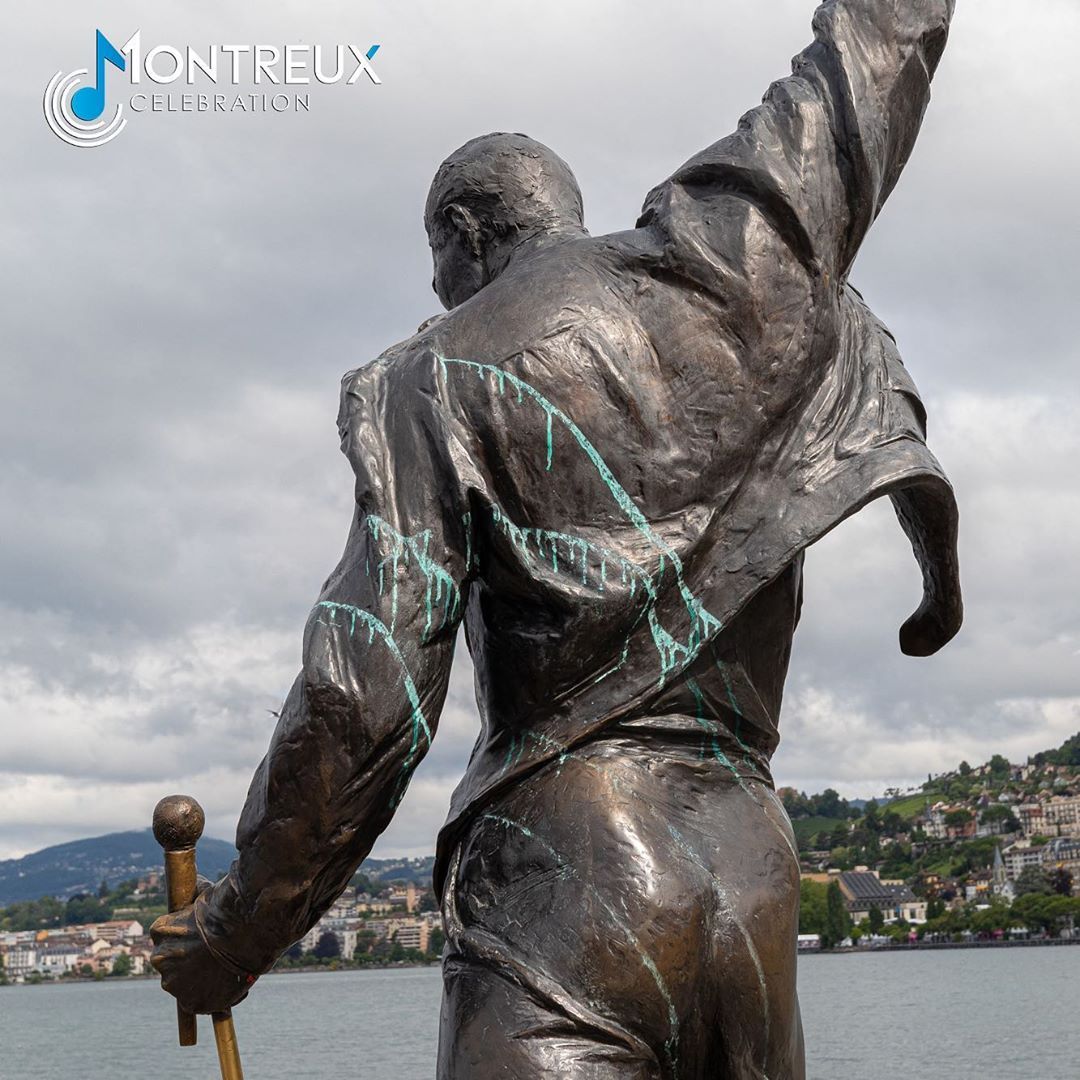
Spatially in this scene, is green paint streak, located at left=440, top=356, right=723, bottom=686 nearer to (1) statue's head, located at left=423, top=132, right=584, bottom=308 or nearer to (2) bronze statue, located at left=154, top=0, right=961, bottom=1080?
(2) bronze statue, located at left=154, top=0, right=961, bottom=1080

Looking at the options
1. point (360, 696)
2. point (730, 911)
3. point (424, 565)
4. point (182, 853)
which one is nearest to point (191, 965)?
point (182, 853)

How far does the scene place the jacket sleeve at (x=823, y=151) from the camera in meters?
3.98

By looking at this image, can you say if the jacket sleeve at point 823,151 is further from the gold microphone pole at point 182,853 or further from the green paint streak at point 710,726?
the gold microphone pole at point 182,853

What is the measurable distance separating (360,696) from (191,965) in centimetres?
75

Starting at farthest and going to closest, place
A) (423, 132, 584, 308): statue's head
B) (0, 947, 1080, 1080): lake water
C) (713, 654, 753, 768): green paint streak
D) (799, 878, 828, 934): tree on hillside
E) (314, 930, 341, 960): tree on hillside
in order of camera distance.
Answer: (314, 930, 341, 960): tree on hillside
(799, 878, 828, 934): tree on hillside
(0, 947, 1080, 1080): lake water
(423, 132, 584, 308): statue's head
(713, 654, 753, 768): green paint streak

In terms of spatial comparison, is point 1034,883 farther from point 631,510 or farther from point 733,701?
point 631,510

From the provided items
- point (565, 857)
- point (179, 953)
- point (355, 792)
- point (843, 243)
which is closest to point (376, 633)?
point (355, 792)

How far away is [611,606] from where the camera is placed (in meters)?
3.72

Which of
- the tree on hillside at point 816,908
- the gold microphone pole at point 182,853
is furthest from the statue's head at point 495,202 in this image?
the tree on hillside at point 816,908

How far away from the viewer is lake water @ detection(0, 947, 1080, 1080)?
5791 centimetres

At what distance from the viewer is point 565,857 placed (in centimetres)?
361

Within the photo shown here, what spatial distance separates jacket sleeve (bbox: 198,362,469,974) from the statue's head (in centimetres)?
63

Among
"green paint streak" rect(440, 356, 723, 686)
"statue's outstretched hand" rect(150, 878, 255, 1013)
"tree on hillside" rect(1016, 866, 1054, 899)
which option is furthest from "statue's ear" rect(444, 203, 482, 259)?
"tree on hillside" rect(1016, 866, 1054, 899)

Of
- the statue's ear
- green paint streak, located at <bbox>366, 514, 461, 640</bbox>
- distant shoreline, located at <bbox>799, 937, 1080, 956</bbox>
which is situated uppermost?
distant shoreline, located at <bbox>799, 937, 1080, 956</bbox>
